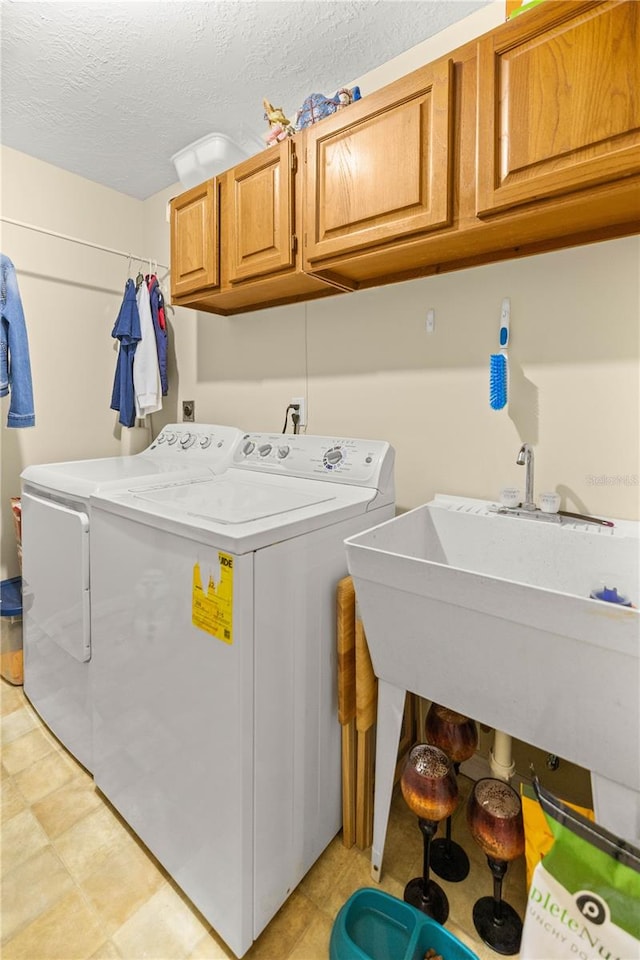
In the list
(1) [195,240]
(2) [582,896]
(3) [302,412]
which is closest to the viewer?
(2) [582,896]

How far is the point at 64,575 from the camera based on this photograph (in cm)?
156

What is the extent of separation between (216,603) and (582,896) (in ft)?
2.76

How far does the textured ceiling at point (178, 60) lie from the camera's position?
1.50m

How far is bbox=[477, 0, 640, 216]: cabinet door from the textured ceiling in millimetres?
665

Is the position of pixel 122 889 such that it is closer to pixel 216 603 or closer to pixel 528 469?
pixel 216 603

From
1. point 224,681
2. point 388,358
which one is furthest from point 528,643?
point 388,358

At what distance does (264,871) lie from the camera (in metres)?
1.08

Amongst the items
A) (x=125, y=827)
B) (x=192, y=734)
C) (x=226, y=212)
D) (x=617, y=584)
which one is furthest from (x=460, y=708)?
(x=226, y=212)

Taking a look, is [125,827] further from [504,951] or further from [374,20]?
[374,20]

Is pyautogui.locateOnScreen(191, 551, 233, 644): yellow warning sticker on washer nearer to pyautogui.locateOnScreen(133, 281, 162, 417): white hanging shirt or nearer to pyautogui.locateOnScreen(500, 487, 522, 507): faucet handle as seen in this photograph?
pyautogui.locateOnScreen(500, 487, 522, 507): faucet handle

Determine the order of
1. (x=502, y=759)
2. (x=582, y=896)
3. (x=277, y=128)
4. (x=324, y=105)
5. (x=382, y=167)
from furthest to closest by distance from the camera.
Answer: (x=277, y=128), (x=324, y=105), (x=382, y=167), (x=502, y=759), (x=582, y=896)

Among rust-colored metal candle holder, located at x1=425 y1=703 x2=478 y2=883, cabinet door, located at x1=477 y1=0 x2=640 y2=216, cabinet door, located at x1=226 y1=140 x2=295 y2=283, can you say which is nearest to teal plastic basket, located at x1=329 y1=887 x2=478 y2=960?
rust-colored metal candle holder, located at x1=425 y1=703 x2=478 y2=883

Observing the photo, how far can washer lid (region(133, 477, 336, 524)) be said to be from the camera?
1.15 meters

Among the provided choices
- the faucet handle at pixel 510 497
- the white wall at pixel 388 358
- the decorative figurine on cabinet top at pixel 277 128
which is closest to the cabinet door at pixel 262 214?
the decorative figurine on cabinet top at pixel 277 128
